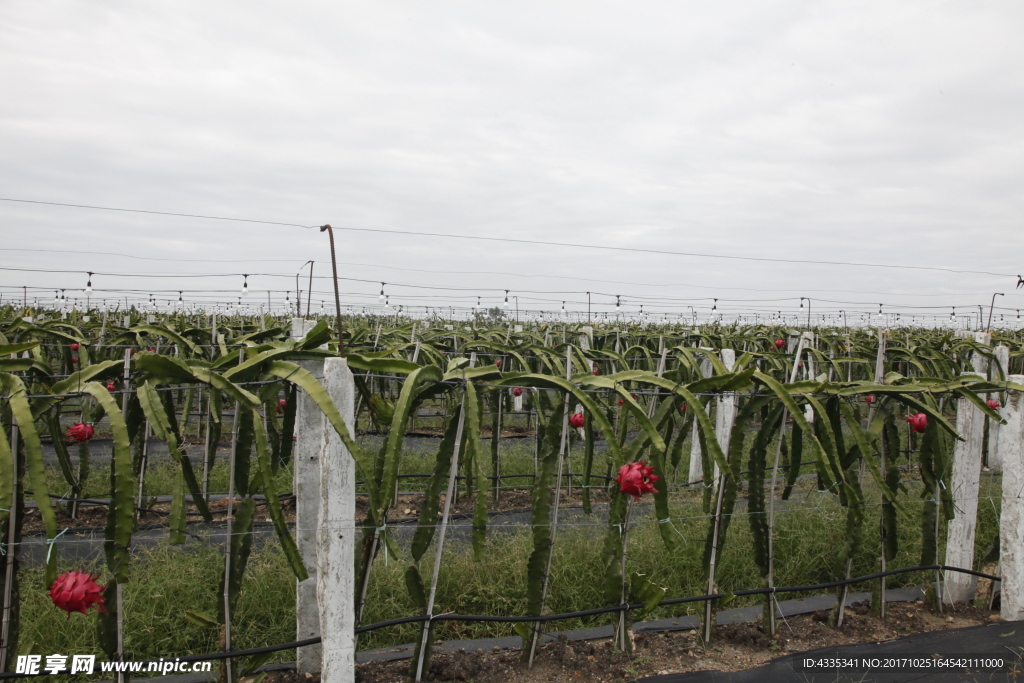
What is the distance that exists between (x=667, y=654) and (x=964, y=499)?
5.89 ft

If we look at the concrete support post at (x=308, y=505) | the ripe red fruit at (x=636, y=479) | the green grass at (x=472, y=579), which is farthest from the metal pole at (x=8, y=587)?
the ripe red fruit at (x=636, y=479)

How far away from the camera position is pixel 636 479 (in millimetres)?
2264

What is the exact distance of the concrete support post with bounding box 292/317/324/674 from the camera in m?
2.30

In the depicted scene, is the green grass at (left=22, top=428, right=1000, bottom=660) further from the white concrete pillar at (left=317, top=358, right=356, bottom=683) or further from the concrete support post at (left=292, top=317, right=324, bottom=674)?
the white concrete pillar at (left=317, top=358, right=356, bottom=683)

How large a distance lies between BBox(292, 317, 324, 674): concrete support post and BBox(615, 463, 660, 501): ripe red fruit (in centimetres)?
106

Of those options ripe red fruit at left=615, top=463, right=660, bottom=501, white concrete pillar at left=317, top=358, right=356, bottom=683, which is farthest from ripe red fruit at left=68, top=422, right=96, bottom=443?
ripe red fruit at left=615, top=463, right=660, bottom=501

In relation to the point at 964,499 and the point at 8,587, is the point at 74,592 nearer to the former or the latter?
the point at 8,587

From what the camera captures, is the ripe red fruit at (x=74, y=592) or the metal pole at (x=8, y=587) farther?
the metal pole at (x=8, y=587)

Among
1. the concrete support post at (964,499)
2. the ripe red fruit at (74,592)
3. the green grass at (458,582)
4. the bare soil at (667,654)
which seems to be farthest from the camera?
the concrete support post at (964,499)

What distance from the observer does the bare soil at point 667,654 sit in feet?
8.11

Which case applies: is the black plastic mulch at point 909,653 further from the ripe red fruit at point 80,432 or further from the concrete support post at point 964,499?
the ripe red fruit at point 80,432

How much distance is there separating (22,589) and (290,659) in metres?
1.34

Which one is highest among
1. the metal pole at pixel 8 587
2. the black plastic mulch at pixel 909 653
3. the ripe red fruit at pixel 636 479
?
the ripe red fruit at pixel 636 479

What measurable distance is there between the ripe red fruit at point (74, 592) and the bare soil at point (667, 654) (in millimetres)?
875
